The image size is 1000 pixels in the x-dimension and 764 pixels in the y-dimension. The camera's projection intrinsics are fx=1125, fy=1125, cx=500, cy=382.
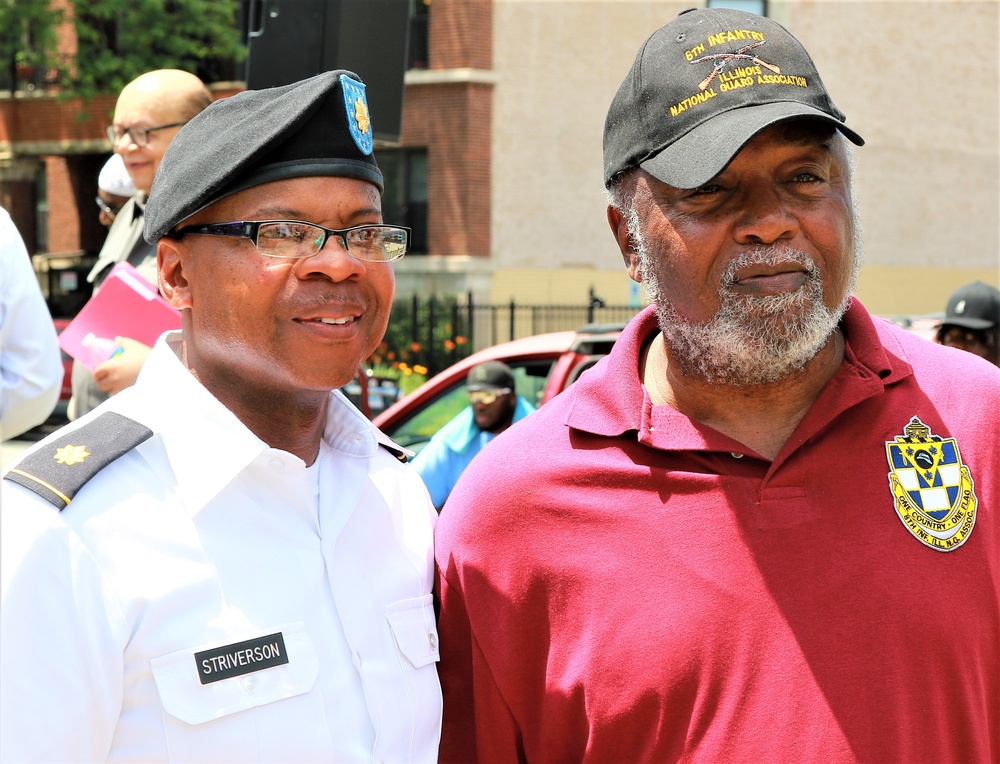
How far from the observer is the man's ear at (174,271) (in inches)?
80.0

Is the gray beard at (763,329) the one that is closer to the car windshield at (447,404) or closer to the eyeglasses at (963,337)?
the eyeglasses at (963,337)

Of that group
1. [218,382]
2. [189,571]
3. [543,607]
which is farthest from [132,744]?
[543,607]

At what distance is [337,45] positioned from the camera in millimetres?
4598

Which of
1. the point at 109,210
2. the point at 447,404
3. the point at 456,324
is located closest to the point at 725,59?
the point at 109,210

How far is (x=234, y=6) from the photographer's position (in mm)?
18562

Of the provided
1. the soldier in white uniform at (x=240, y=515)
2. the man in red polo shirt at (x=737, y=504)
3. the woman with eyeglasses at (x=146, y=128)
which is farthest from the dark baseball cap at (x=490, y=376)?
the soldier in white uniform at (x=240, y=515)

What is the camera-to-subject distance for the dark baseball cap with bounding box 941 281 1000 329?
234 inches

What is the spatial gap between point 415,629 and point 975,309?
4833mm

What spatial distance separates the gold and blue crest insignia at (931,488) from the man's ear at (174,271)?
1340 mm

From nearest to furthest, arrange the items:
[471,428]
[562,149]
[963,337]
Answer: [963,337] < [471,428] < [562,149]

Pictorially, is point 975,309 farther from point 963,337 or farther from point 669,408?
point 669,408

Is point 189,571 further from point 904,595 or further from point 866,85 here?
point 866,85

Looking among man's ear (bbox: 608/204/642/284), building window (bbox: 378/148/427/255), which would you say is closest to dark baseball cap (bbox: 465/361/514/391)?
man's ear (bbox: 608/204/642/284)

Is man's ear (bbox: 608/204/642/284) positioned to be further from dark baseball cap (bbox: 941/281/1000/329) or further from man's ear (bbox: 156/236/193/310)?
dark baseball cap (bbox: 941/281/1000/329)
